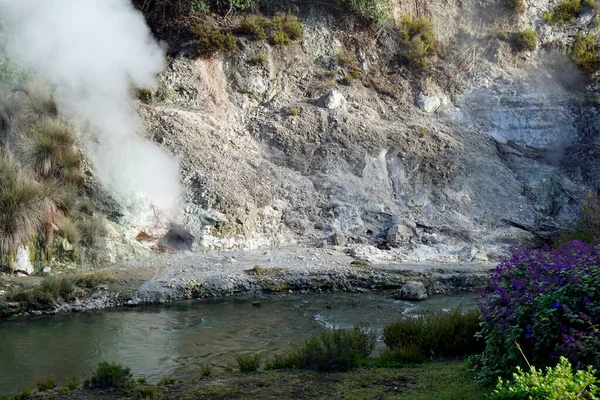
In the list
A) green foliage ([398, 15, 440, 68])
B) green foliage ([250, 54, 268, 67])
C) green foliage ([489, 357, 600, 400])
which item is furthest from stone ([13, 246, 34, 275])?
green foliage ([398, 15, 440, 68])

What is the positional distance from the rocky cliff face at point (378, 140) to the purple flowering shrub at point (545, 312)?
9.91m

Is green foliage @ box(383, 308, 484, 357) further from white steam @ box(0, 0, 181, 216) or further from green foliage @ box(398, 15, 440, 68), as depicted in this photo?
green foliage @ box(398, 15, 440, 68)

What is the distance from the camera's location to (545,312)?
502 centimetres

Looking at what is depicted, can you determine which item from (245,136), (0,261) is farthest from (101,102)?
(0,261)

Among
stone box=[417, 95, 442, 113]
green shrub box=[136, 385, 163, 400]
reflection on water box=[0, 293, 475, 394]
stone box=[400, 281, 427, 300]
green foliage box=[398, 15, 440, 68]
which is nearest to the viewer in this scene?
green shrub box=[136, 385, 163, 400]

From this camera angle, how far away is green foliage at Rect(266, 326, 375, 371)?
7.04 meters

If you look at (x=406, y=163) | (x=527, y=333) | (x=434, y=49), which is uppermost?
(x=434, y=49)

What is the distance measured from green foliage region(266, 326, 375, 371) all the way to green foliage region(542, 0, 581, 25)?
22.7 m

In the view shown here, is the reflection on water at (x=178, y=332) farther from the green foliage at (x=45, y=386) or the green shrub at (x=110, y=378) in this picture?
the green shrub at (x=110, y=378)

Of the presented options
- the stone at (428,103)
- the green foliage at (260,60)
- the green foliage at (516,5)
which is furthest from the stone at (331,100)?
the green foliage at (516,5)

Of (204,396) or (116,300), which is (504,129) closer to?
(116,300)

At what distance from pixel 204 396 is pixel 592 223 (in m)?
13.8

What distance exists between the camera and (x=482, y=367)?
602 cm

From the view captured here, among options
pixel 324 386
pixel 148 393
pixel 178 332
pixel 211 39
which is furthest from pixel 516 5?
pixel 148 393
